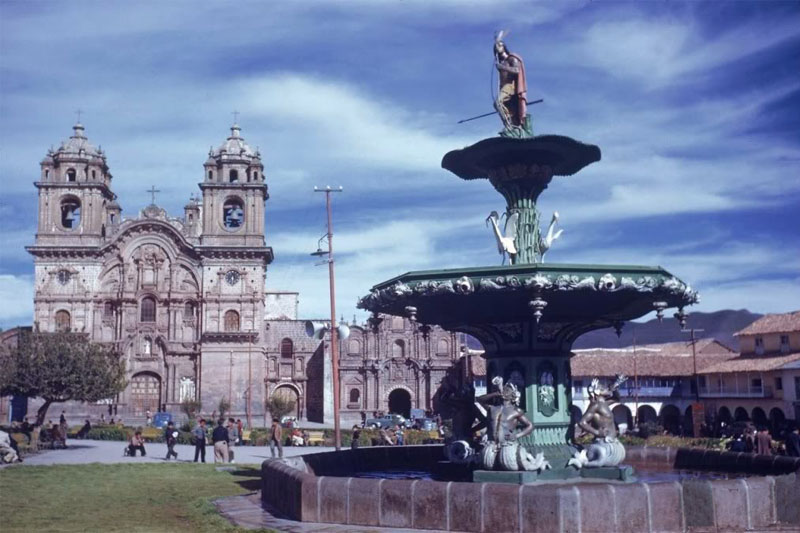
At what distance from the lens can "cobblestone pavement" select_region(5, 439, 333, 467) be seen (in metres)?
23.1

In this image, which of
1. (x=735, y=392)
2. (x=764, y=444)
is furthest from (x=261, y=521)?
(x=735, y=392)

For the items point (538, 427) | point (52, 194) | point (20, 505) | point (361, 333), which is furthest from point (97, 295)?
point (538, 427)

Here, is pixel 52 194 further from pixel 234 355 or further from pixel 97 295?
pixel 234 355

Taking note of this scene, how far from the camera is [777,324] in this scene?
4628 cm

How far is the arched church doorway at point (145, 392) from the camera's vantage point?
53.0 meters

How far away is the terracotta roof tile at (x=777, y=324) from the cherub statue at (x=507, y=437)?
39.5 metres

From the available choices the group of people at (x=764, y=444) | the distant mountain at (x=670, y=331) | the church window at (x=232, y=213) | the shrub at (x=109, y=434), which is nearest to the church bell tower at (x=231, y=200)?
the church window at (x=232, y=213)

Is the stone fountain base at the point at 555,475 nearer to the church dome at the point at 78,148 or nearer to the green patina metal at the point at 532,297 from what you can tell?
the green patina metal at the point at 532,297

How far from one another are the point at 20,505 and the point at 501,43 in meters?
9.92

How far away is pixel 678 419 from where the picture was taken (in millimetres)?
51312

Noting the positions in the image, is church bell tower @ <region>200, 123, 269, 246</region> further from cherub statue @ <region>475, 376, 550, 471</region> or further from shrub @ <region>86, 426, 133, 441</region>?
cherub statue @ <region>475, 376, 550, 471</region>

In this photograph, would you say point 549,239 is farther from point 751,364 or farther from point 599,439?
point 751,364

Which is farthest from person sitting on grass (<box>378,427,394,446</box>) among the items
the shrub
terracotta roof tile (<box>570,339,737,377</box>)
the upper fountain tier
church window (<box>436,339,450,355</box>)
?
church window (<box>436,339,450,355</box>)

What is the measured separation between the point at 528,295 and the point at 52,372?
24741 mm
